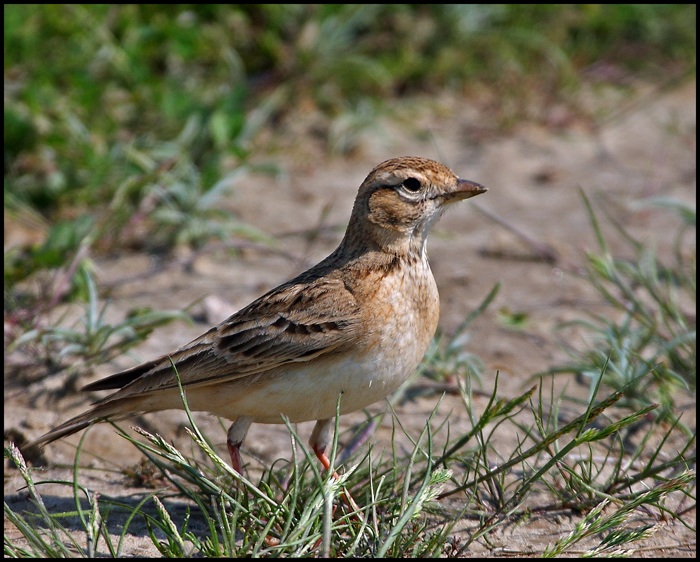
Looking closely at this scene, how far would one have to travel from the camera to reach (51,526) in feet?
11.0

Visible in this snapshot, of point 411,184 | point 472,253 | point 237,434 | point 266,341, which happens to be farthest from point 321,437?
point 472,253

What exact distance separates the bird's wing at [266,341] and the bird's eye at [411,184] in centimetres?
53

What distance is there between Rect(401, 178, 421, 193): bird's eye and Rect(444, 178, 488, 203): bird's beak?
0.44 feet

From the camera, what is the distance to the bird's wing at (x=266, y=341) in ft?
13.1

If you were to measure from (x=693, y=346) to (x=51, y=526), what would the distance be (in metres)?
3.38

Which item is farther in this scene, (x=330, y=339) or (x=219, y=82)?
(x=219, y=82)

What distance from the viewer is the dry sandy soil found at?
15.4 ft

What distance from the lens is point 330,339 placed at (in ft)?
13.0

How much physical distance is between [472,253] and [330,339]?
3.17 meters

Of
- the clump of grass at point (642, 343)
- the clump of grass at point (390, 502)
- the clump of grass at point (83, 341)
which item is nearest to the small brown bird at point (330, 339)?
the clump of grass at point (390, 502)

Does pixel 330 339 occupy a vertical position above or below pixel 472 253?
above

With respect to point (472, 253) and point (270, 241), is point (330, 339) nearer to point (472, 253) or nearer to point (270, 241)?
point (270, 241)

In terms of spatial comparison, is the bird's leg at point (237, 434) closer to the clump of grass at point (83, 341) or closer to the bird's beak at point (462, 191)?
the clump of grass at point (83, 341)

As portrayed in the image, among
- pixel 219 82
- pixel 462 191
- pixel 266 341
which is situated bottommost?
pixel 266 341
